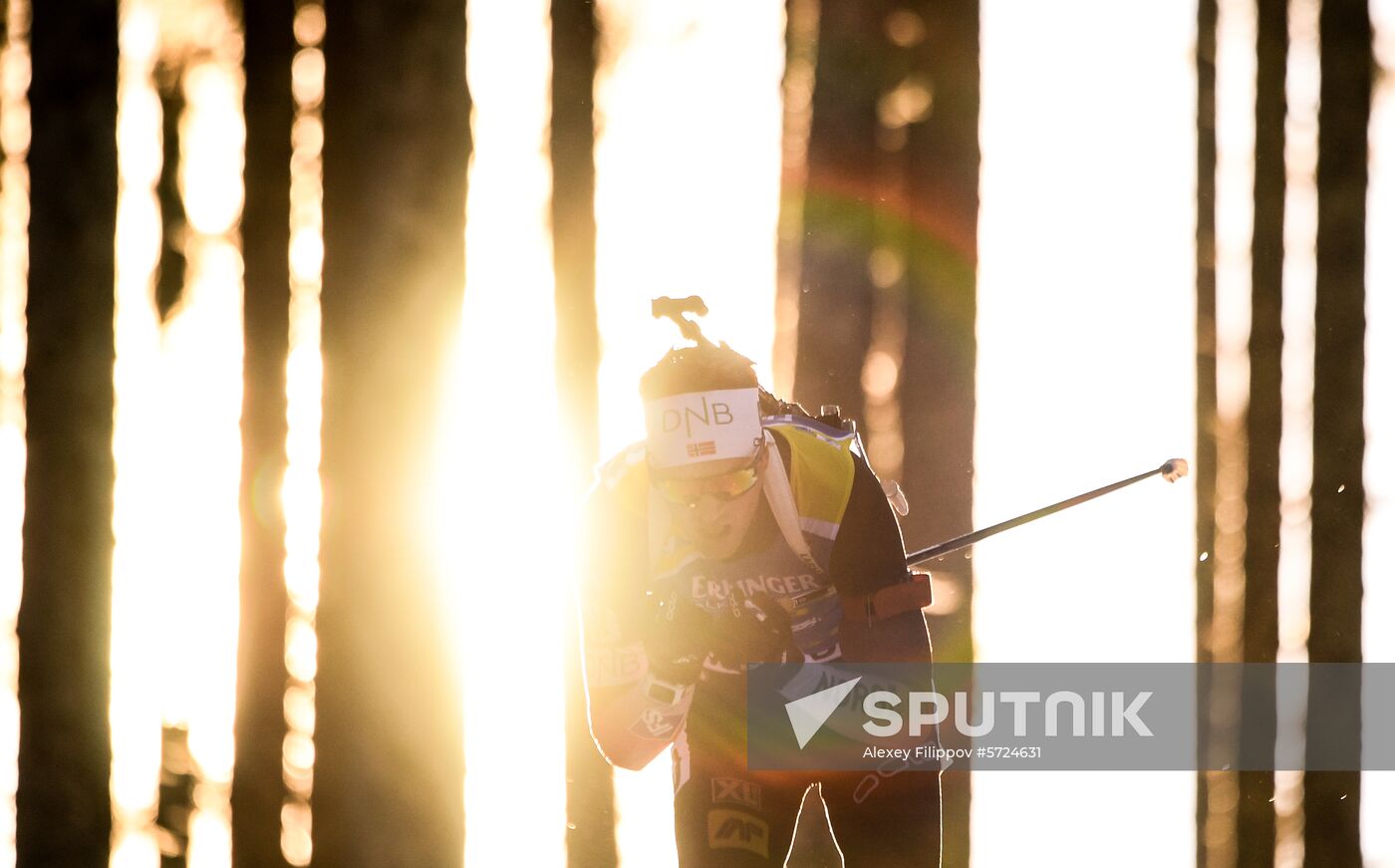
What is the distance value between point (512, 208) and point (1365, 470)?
1779 mm

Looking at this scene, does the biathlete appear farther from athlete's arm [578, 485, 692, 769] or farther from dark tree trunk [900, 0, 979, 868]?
dark tree trunk [900, 0, 979, 868]

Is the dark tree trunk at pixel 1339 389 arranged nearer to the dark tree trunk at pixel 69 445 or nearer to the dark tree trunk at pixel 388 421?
the dark tree trunk at pixel 388 421

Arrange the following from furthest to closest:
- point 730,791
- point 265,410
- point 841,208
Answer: point 265,410, point 841,208, point 730,791

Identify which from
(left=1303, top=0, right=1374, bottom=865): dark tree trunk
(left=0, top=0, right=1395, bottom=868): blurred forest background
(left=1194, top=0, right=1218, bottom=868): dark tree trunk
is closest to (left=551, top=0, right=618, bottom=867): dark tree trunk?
(left=0, top=0, right=1395, bottom=868): blurred forest background

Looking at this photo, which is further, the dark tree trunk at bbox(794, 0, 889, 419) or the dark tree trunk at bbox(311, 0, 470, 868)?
the dark tree trunk at bbox(311, 0, 470, 868)

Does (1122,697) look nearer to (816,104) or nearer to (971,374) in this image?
(971,374)

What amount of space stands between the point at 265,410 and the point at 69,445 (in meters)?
0.64

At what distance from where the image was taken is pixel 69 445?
7.69 ft

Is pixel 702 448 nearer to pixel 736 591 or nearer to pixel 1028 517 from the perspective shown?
pixel 736 591

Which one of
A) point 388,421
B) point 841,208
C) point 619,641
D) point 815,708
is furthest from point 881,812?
point 388,421

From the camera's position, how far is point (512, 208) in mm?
1895

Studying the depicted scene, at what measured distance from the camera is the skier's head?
4.14 feet

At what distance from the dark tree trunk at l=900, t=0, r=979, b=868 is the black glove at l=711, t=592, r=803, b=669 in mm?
401

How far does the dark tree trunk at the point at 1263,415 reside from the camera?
1.89 meters
